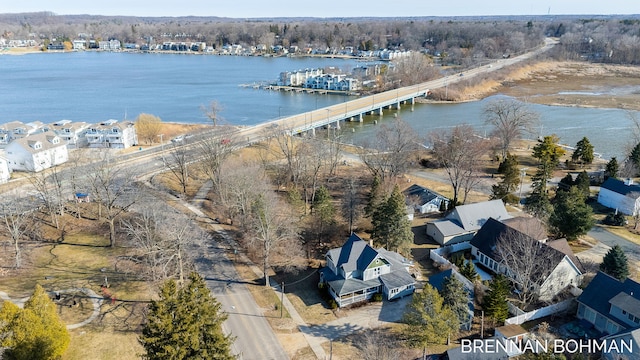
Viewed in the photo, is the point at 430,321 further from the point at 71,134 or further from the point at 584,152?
the point at 71,134

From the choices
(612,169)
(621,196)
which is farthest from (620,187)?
(612,169)

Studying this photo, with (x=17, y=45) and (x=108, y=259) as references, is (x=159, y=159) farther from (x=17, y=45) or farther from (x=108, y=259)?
(x=17, y=45)

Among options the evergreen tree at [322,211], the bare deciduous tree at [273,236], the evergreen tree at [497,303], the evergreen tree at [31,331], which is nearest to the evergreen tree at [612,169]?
the evergreen tree at [497,303]

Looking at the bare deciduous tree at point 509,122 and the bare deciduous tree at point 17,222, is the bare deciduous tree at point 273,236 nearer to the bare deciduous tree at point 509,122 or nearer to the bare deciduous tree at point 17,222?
the bare deciduous tree at point 17,222

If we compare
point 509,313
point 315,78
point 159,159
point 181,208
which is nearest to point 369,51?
point 315,78

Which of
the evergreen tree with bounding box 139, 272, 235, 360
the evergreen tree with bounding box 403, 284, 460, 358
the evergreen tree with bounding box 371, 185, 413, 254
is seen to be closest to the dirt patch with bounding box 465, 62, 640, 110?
the evergreen tree with bounding box 371, 185, 413, 254
